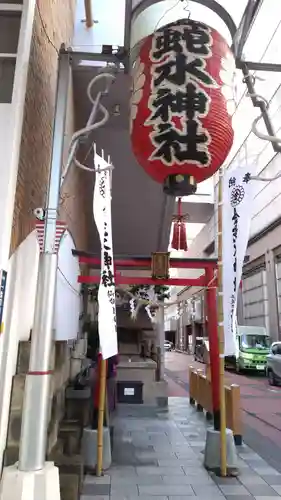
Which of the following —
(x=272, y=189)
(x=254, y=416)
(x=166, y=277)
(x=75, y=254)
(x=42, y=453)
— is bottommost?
(x=254, y=416)

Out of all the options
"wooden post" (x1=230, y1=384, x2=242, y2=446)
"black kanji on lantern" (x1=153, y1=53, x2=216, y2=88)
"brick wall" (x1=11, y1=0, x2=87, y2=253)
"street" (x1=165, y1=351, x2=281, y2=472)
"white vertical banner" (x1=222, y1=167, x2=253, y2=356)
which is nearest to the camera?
"black kanji on lantern" (x1=153, y1=53, x2=216, y2=88)

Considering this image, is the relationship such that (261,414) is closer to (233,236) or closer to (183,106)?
(233,236)

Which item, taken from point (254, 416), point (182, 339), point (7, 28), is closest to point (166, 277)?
point (7, 28)

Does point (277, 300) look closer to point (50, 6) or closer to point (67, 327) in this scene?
point (67, 327)

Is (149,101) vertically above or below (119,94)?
below

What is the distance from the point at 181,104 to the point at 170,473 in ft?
16.4

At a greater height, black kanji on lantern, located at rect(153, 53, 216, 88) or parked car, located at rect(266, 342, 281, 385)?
black kanji on lantern, located at rect(153, 53, 216, 88)

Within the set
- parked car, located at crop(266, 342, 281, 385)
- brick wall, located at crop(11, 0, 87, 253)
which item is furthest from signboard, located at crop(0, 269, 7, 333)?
parked car, located at crop(266, 342, 281, 385)

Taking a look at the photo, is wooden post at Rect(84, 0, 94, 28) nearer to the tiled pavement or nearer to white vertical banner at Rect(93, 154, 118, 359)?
white vertical banner at Rect(93, 154, 118, 359)

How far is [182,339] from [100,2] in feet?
153

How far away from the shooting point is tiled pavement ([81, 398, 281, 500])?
194 inches

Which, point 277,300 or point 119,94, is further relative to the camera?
point 277,300

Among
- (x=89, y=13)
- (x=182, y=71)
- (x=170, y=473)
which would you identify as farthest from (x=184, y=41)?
(x=170, y=473)

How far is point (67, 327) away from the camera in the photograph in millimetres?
6793
